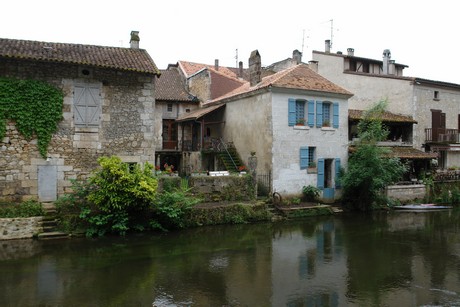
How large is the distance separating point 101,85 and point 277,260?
10229 millimetres

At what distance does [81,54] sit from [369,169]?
14.9m

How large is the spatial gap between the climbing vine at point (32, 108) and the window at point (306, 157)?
39.3ft

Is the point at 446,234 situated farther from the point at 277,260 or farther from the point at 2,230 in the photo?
the point at 2,230

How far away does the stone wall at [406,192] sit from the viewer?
896 inches

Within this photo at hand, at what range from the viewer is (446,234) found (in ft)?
50.9

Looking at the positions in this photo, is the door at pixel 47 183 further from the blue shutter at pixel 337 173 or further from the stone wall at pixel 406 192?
the stone wall at pixel 406 192

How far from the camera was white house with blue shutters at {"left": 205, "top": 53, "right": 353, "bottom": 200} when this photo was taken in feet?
66.4

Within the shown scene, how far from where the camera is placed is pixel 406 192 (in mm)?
23328

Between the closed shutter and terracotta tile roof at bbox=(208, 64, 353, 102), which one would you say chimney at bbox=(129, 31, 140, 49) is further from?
the closed shutter

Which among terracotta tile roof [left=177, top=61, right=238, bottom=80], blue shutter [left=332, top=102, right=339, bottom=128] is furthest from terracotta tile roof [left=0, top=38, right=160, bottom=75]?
terracotta tile roof [left=177, top=61, right=238, bottom=80]

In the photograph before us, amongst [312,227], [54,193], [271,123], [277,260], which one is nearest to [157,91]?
[271,123]

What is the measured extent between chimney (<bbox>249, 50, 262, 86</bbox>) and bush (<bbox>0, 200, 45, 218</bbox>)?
1312 cm

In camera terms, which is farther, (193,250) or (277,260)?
(193,250)

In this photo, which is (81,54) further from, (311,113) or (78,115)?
(311,113)
